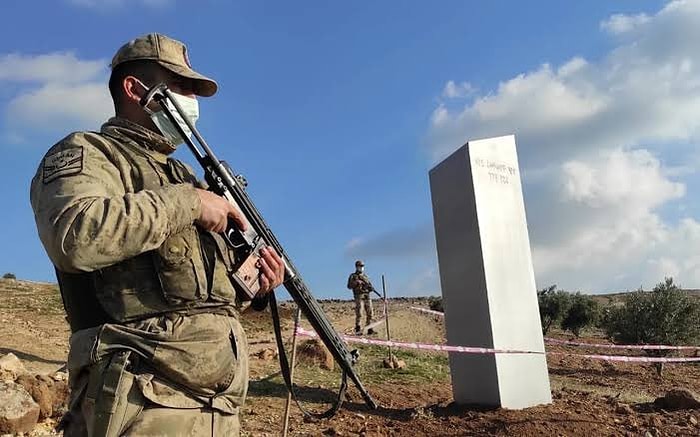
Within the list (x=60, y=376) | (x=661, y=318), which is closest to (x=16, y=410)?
(x=60, y=376)

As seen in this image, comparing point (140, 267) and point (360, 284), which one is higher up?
point (360, 284)

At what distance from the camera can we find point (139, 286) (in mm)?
1749

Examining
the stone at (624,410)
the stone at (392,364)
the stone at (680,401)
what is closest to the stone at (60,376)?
the stone at (392,364)

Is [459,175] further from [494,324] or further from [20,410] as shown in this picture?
[20,410]

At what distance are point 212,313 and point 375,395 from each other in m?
5.47

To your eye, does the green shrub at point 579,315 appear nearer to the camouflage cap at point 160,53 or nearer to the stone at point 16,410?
the stone at point 16,410

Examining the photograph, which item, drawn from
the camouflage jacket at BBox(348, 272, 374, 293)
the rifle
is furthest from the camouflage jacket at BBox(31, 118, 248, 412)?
the camouflage jacket at BBox(348, 272, 374, 293)

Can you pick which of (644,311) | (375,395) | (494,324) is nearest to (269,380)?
(375,395)

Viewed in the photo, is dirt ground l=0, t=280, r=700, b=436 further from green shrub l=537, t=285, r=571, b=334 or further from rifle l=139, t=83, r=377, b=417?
green shrub l=537, t=285, r=571, b=334

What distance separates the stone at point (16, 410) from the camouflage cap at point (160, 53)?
3890 millimetres

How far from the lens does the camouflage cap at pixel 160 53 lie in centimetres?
205

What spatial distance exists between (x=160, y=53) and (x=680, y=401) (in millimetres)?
6796

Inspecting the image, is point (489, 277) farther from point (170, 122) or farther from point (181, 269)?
point (181, 269)

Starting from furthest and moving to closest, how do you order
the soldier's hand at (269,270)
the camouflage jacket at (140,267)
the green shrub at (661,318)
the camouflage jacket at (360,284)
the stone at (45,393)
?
1. the camouflage jacket at (360,284)
2. the green shrub at (661,318)
3. the stone at (45,393)
4. the soldier's hand at (269,270)
5. the camouflage jacket at (140,267)
